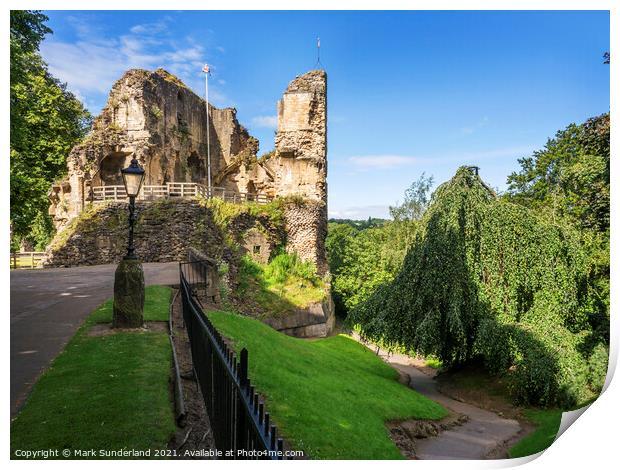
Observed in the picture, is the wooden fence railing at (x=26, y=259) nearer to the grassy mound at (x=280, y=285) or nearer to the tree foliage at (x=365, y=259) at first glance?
the grassy mound at (x=280, y=285)

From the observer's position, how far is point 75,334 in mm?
6750

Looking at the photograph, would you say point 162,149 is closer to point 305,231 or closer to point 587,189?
point 305,231

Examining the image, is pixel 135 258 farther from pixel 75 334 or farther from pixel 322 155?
pixel 322 155

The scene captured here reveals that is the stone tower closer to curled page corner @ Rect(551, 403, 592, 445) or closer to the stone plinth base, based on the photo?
the stone plinth base

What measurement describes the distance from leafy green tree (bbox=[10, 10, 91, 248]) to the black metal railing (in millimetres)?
5810

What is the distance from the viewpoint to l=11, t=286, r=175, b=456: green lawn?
390 cm

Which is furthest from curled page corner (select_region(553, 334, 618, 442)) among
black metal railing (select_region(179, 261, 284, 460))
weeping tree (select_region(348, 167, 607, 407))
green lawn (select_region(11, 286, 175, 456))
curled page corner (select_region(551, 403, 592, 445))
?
green lawn (select_region(11, 286, 175, 456))

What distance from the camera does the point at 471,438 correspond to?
325 inches

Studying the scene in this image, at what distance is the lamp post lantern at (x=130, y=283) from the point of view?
6738 millimetres

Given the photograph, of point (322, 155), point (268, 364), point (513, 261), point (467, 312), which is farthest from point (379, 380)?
point (322, 155)

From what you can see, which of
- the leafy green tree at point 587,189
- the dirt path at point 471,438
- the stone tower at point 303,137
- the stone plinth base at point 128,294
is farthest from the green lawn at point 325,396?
the stone tower at point 303,137

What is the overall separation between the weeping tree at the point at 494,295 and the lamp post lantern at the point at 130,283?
7239 mm
